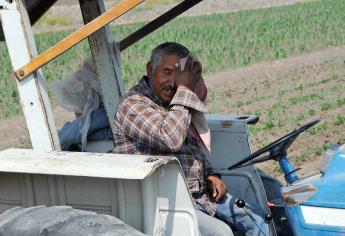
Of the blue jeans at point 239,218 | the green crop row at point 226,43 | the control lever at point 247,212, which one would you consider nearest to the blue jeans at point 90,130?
the blue jeans at point 239,218

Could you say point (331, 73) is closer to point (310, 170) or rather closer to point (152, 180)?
point (310, 170)

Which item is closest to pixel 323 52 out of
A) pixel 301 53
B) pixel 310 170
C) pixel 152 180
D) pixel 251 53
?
pixel 301 53

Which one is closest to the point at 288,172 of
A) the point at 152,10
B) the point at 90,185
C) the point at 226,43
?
the point at 90,185

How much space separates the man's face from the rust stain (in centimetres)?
71

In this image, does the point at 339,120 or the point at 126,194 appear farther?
the point at 339,120

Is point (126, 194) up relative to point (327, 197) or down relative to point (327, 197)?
up

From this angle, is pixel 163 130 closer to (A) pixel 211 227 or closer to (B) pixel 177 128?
(B) pixel 177 128

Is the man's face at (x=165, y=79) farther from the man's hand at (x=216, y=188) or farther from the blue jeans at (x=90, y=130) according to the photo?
the blue jeans at (x=90, y=130)

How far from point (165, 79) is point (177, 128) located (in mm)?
407

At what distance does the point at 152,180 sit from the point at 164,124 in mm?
457

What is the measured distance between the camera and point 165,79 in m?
3.86

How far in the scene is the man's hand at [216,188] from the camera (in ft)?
13.1

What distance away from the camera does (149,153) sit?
370 cm

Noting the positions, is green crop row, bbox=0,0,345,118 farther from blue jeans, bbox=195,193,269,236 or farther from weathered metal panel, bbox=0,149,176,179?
weathered metal panel, bbox=0,149,176,179
